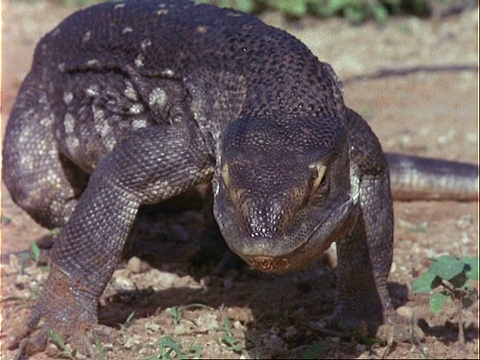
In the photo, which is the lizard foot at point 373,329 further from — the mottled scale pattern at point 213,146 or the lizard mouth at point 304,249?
the lizard mouth at point 304,249

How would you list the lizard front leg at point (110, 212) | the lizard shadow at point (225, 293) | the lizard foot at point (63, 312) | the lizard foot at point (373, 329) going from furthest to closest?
1. the lizard foot at point (373, 329)
2. the lizard shadow at point (225, 293)
3. the lizard front leg at point (110, 212)
4. the lizard foot at point (63, 312)

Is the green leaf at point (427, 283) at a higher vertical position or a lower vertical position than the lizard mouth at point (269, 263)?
lower

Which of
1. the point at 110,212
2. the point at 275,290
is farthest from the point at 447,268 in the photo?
the point at 110,212

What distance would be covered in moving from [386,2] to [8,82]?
513cm

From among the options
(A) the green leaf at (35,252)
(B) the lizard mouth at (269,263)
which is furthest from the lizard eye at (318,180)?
(A) the green leaf at (35,252)

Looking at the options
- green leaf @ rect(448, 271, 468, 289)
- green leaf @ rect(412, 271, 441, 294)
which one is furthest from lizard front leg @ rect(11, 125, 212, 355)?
green leaf @ rect(448, 271, 468, 289)

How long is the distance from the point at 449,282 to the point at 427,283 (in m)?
0.14

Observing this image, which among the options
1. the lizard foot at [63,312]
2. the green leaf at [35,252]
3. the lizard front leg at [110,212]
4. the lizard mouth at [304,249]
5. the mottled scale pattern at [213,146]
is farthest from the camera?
the green leaf at [35,252]

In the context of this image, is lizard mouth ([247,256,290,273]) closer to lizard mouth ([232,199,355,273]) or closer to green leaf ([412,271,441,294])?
lizard mouth ([232,199,355,273])

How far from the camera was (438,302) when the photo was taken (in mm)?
5051

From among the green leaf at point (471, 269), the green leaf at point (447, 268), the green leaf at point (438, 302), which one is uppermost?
the green leaf at point (447, 268)

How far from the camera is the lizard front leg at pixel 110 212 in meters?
4.75

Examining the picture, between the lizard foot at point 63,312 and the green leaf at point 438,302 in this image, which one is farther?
the green leaf at point 438,302

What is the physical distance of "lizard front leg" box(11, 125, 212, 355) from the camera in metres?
4.75
